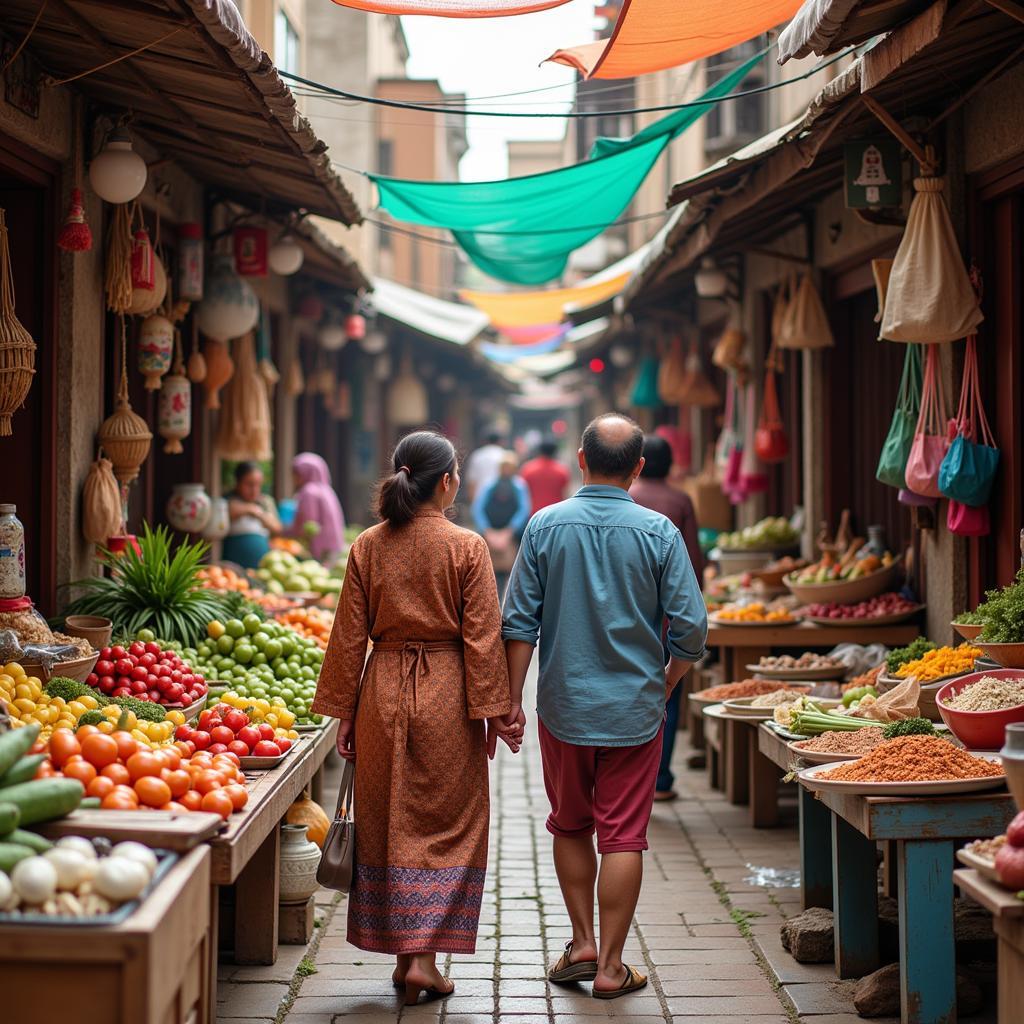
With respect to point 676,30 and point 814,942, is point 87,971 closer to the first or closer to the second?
point 814,942

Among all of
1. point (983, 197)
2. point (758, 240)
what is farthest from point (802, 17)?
point (758, 240)

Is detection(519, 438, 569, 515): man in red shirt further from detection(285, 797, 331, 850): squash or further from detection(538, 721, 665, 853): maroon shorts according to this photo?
detection(538, 721, 665, 853): maroon shorts

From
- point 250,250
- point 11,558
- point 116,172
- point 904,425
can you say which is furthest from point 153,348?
point 904,425

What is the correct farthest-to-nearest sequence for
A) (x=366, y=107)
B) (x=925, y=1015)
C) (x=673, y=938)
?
(x=366, y=107)
(x=673, y=938)
(x=925, y=1015)

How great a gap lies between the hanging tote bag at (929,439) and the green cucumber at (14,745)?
4.48 meters

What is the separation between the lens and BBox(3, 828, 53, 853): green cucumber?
3.59 meters

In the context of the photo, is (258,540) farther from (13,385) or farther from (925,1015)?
(925,1015)

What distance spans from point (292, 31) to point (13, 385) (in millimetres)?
11748

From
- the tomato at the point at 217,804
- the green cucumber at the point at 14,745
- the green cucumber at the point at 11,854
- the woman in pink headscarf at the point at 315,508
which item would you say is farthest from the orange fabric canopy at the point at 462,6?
the woman in pink headscarf at the point at 315,508

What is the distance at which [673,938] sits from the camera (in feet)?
18.9

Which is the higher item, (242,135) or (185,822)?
(242,135)

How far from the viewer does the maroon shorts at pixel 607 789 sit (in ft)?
16.5

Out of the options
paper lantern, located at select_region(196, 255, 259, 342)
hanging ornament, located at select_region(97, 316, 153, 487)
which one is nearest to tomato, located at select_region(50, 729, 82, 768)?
hanging ornament, located at select_region(97, 316, 153, 487)

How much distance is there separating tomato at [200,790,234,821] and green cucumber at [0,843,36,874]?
2.70ft
